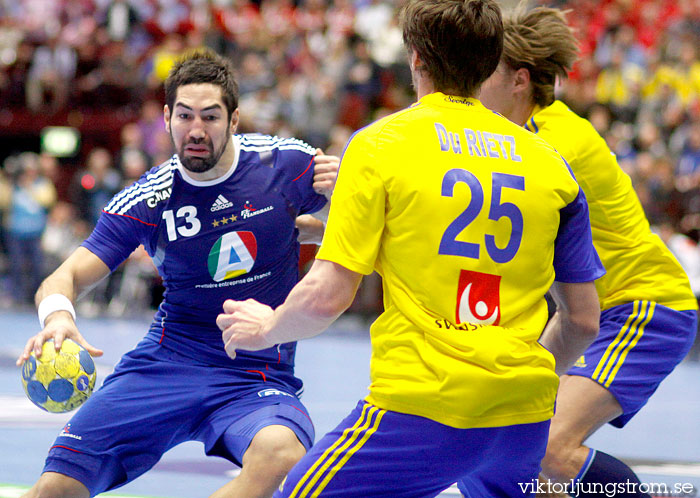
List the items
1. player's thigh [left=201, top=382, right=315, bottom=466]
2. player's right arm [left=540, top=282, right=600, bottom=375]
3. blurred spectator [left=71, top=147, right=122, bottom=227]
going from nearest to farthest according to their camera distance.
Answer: player's right arm [left=540, top=282, right=600, bottom=375] < player's thigh [left=201, top=382, right=315, bottom=466] < blurred spectator [left=71, top=147, right=122, bottom=227]

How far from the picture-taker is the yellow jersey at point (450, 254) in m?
2.81

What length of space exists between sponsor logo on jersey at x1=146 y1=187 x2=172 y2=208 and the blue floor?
6.43ft

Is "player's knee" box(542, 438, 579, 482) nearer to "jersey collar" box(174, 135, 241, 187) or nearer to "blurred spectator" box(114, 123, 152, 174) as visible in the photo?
"jersey collar" box(174, 135, 241, 187)

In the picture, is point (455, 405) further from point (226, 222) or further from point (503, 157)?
point (226, 222)

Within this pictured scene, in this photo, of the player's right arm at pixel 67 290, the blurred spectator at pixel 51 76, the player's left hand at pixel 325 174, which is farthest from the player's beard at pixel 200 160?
the blurred spectator at pixel 51 76

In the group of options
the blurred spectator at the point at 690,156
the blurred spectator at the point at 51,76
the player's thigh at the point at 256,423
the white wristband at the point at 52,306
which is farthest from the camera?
the blurred spectator at the point at 51,76

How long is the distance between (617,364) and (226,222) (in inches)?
69.7

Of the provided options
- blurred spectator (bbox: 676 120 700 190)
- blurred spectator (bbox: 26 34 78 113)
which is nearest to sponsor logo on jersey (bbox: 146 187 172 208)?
blurred spectator (bbox: 676 120 700 190)

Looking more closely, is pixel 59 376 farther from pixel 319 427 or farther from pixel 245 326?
pixel 319 427

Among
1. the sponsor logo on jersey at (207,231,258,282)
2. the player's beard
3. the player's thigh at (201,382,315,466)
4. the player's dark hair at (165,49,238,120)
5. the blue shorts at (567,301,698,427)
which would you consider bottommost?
the blue shorts at (567,301,698,427)

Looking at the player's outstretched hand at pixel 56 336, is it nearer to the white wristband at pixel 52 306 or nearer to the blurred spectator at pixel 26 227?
the white wristband at pixel 52 306

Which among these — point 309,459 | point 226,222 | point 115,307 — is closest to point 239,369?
point 226,222

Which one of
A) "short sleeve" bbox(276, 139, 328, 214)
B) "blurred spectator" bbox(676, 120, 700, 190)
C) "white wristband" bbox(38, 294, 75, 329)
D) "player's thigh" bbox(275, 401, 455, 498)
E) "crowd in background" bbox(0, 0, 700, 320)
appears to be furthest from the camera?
"crowd in background" bbox(0, 0, 700, 320)

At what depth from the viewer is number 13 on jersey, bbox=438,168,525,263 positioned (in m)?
2.81
